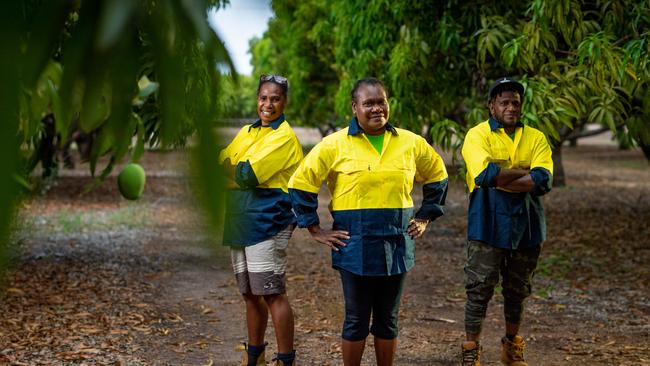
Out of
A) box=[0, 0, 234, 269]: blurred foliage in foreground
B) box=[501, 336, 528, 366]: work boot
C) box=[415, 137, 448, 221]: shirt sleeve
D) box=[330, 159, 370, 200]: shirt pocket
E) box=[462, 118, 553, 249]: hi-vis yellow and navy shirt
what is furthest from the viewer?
box=[501, 336, 528, 366]: work boot

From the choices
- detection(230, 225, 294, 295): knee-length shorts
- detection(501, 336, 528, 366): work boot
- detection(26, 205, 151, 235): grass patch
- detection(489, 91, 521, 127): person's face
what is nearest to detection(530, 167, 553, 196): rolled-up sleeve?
detection(489, 91, 521, 127): person's face

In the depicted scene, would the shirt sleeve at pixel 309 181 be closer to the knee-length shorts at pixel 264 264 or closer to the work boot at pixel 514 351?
the knee-length shorts at pixel 264 264

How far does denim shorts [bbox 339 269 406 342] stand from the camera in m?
3.90

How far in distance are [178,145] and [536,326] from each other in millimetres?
5633

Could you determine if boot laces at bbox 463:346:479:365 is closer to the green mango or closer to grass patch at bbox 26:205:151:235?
the green mango

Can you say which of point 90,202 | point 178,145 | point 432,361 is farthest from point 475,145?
point 90,202

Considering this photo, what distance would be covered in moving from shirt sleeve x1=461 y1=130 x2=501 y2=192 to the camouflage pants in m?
0.36

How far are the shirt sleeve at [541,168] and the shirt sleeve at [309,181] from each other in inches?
45.0

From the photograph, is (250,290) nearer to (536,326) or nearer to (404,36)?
(536,326)

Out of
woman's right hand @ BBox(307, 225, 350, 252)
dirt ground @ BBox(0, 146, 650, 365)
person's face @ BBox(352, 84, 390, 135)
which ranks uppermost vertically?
person's face @ BBox(352, 84, 390, 135)

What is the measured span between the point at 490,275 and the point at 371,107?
1247 mm

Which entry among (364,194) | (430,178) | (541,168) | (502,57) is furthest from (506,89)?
(502,57)

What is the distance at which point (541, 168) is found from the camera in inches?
173

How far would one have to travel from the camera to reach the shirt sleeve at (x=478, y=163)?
4.32 m
